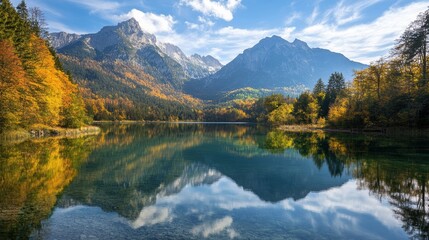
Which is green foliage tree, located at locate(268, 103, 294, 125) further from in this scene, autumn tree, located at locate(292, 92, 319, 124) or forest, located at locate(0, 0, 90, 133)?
forest, located at locate(0, 0, 90, 133)

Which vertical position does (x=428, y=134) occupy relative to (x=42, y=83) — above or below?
below

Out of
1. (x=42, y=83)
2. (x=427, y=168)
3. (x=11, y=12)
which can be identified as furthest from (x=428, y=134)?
(x=11, y=12)

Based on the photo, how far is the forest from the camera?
37.1 metres

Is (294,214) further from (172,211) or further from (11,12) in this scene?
(11,12)

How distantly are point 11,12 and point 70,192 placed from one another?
1718 inches

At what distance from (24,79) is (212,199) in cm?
3606

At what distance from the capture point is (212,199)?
16.1m

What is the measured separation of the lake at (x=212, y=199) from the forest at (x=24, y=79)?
13914 mm

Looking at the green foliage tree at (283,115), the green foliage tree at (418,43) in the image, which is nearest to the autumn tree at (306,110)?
the green foliage tree at (283,115)

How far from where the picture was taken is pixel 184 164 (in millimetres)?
27672

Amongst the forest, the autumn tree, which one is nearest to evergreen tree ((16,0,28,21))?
the forest

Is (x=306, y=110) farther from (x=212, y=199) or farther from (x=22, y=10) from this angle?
(x=212, y=199)

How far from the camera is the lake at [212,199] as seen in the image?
10719 mm

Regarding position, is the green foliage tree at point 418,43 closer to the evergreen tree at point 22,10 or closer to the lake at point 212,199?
the lake at point 212,199
